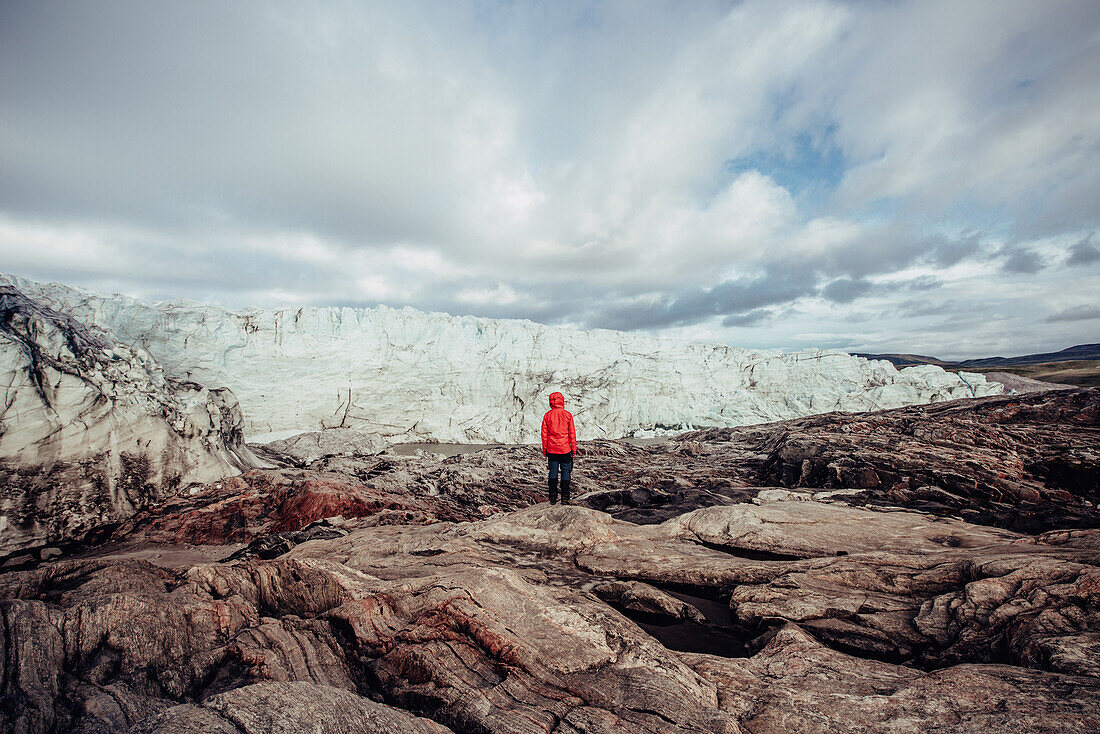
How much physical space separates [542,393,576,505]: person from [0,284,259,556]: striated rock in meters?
5.78

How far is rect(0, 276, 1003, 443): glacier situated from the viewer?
24120 mm

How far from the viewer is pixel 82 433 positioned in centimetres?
643

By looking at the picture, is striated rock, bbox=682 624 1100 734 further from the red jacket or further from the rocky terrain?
the red jacket

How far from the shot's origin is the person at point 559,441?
23.0 feet

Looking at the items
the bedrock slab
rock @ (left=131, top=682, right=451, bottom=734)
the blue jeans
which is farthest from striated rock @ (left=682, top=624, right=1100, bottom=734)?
the blue jeans

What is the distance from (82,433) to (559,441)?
6715 mm

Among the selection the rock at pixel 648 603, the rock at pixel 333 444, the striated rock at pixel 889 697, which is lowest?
the rock at pixel 333 444

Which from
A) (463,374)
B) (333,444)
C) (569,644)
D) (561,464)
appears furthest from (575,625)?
(463,374)

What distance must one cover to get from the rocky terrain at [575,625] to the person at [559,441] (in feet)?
4.22

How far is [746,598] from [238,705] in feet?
12.1

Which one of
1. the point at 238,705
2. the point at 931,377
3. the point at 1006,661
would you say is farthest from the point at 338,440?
the point at 931,377

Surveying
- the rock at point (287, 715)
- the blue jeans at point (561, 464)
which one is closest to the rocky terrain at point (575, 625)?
the rock at point (287, 715)

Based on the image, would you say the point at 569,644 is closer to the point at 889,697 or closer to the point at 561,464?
the point at 889,697

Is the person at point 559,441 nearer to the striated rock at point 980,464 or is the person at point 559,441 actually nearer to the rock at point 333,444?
the striated rock at point 980,464
